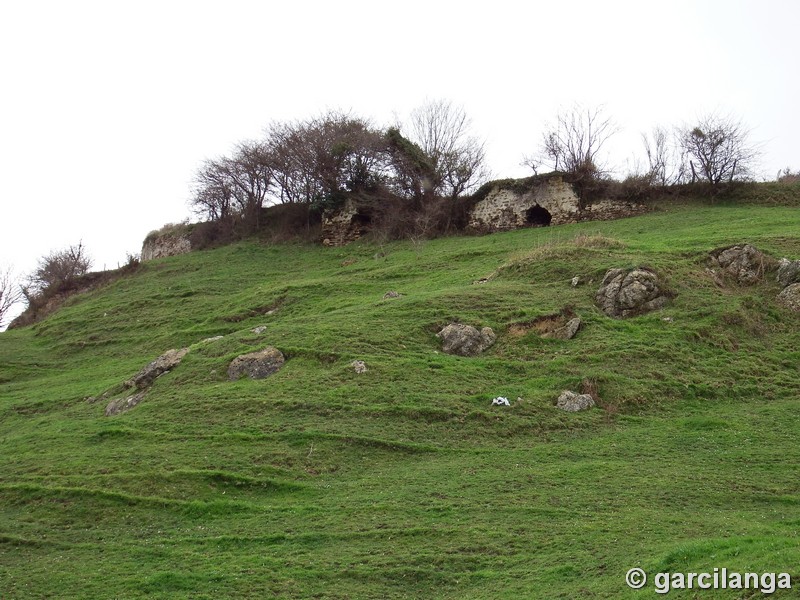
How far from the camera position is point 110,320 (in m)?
46.5

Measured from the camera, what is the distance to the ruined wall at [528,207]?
5584cm

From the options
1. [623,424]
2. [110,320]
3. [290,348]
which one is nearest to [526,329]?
[623,424]

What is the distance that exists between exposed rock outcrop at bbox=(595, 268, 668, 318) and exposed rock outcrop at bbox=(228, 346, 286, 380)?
542 inches

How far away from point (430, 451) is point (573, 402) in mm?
5621

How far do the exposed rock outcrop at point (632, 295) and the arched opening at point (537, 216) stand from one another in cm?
2505

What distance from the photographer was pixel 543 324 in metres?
30.3

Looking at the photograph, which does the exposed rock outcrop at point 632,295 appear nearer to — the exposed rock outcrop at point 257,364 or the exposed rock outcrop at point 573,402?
the exposed rock outcrop at point 573,402

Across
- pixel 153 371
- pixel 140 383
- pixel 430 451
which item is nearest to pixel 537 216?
pixel 153 371

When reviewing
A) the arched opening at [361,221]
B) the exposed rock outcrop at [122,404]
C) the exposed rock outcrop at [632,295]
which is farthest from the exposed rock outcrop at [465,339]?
the arched opening at [361,221]

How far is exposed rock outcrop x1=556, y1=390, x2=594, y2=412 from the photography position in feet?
81.8

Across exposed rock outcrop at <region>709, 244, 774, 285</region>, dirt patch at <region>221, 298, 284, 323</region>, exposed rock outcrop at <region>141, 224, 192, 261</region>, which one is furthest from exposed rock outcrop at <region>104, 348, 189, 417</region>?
exposed rock outcrop at <region>141, 224, 192, 261</region>

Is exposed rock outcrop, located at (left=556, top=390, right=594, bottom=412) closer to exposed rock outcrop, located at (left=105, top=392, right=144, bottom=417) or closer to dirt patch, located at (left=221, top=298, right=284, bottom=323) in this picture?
exposed rock outcrop, located at (left=105, top=392, right=144, bottom=417)

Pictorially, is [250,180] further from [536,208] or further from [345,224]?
[536,208]

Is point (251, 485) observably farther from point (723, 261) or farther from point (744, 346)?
point (723, 261)
